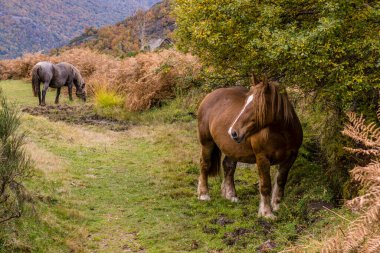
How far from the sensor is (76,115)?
1598 centimetres

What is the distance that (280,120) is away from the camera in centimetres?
653

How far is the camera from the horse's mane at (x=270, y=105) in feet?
20.8

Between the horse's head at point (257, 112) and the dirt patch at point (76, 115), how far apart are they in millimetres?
8293

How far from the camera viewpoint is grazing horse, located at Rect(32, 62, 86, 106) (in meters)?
17.9

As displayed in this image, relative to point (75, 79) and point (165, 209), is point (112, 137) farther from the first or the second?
point (75, 79)

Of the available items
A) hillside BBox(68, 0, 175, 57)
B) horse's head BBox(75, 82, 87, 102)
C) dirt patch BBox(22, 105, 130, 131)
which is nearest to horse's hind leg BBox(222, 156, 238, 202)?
dirt patch BBox(22, 105, 130, 131)

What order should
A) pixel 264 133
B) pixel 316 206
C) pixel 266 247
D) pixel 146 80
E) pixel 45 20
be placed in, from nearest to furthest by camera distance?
1. pixel 266 247
2. pixel 316 206
3. pixel 264 133
4. pixel 146 80
5. pixel 45 20

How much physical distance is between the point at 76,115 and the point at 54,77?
3.35 m

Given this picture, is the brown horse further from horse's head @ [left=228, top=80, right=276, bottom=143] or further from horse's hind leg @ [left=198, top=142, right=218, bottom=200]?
Answer: horse's hind leg @ [left=198, top=142, right=218, bottom=200]

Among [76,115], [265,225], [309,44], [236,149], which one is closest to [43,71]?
[76,115]

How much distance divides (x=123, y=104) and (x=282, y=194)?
10532 millimetres

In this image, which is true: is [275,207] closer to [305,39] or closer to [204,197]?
[204,197]

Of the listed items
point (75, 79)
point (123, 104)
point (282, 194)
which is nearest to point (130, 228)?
point (282, 194)

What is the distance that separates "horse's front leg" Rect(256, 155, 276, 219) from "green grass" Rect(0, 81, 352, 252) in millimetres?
171
